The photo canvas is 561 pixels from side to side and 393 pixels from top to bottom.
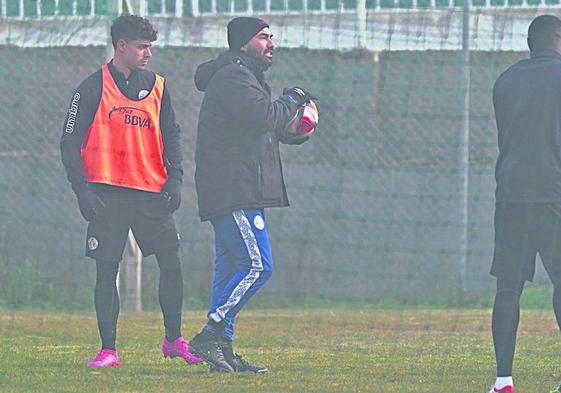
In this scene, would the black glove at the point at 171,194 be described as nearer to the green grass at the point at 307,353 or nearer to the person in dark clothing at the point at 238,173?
the person in dark clothing at the point at 238,173

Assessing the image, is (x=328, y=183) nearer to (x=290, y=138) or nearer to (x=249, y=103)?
→ (x=290, y=138)

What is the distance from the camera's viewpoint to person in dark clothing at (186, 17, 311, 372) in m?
7.22

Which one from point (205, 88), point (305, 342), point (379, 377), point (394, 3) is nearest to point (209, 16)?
point (394, 3)

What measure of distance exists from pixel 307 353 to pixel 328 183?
4.56 m

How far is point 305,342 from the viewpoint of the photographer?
9422mm

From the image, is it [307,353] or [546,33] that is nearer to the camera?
[546,33]

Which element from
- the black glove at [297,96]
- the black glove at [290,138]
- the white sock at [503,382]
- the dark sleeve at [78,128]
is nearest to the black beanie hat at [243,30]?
the black glove at [297,96]

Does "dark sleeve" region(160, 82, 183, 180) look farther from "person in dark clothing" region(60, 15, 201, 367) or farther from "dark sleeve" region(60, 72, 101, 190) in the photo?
"dark sleeve" region(60, 72, 101, 190)

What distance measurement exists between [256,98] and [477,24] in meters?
5.24

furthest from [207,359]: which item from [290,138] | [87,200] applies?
[290,138]

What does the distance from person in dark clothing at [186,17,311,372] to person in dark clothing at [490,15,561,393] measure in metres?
1.29

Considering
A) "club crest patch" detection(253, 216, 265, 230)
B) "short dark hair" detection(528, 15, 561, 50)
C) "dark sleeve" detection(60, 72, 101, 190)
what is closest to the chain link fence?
"dark sleeve" detection(60, 72, 101, 190)

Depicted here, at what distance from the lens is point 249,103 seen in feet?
23.6

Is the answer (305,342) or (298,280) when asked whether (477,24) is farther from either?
(305,342)
